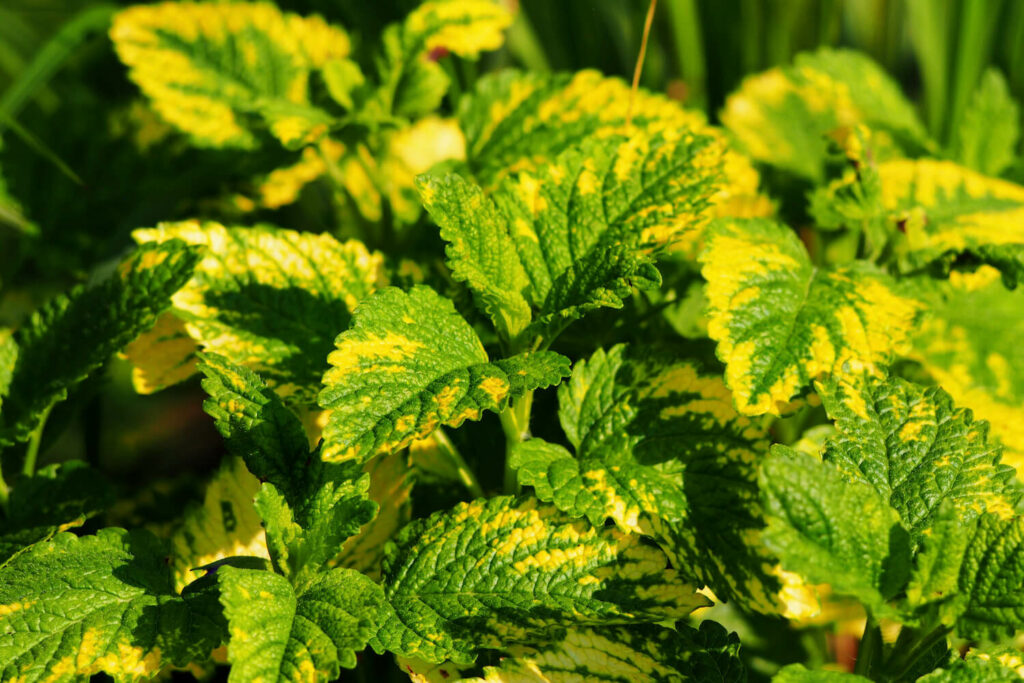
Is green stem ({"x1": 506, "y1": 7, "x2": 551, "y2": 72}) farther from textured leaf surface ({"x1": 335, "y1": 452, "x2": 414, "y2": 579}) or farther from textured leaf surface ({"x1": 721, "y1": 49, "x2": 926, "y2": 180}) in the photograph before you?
textured leaf surface ({"x1": 335, "y1": 452, "x2": 414, "y2": 579})

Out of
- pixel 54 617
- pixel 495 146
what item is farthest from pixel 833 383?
pixel 54 617

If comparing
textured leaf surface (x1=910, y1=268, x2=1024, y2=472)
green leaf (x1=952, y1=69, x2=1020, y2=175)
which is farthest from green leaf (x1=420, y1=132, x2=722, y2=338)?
green leaf (x1=952, y1=69, x2=1020, y2=175)

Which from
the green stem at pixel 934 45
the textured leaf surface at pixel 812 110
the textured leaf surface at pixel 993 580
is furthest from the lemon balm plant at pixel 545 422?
the green stem at pixel 934 45

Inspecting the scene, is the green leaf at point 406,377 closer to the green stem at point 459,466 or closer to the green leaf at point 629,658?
the green stem at point 459,466

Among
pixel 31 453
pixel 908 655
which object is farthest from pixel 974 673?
pixel 31 453

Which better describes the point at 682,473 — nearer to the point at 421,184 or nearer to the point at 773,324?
the point at 773,324

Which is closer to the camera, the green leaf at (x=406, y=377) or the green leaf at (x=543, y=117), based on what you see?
the green leaf at (x=406, y=377)

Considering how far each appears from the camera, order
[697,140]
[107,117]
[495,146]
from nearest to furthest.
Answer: [697,140] → [495,146] → [107,117]

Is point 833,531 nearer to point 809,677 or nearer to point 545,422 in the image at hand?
point 809,677
